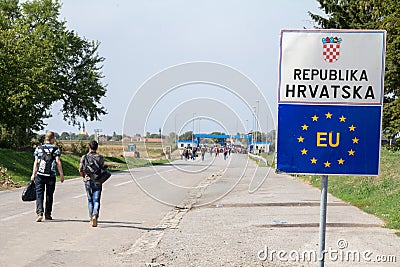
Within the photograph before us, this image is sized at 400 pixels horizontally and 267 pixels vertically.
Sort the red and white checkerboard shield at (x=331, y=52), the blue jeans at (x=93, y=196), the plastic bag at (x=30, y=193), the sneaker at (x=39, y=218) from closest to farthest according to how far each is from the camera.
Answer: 1. the red and white checkerboard shield at (x=331, y=52)
2. the blue jeans at (x=93, y=196)
3. the sneaker at (x=39, y=218)
4. the plastic bag at (x=30, y=193)

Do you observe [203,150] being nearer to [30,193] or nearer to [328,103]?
[30,193]

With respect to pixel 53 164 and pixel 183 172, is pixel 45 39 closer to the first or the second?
pixel 183 172

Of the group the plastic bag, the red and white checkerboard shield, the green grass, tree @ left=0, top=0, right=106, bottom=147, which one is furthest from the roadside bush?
the red and white checkerboard shield

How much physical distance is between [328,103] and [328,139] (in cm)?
33

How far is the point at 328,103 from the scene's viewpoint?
5.21 metres

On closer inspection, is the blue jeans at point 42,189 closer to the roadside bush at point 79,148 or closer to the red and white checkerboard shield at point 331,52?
the red and white checkerboard shield at point 331,52

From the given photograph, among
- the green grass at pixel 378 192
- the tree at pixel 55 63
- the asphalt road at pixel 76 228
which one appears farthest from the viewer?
the tree at pixel 55 63

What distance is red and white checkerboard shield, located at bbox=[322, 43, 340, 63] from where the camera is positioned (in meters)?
5.12

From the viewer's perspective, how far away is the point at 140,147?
16969 mm

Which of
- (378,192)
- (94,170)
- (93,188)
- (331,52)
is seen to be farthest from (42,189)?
(378,192)

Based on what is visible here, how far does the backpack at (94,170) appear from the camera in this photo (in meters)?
11.9

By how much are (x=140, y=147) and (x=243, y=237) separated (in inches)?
285

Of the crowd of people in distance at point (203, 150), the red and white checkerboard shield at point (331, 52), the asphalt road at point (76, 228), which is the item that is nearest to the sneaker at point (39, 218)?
the asphalt road at point (76, 228)

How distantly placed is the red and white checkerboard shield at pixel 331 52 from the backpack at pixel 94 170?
7.70 metres
